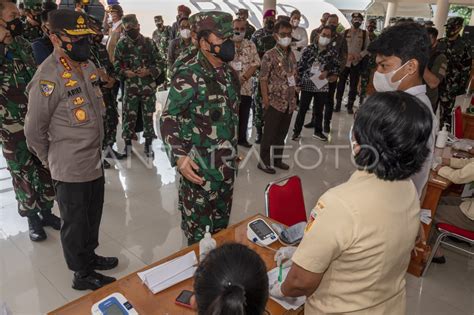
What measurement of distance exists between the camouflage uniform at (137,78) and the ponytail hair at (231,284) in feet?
12.2

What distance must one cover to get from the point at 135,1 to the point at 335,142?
8.99 m

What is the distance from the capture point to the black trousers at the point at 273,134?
4191mm

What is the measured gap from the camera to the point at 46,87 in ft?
6.24

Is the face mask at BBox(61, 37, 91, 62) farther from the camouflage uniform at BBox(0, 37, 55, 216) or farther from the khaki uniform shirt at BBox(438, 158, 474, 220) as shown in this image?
the khaki uniform shirt at BBox(438, 158, 474, 220)

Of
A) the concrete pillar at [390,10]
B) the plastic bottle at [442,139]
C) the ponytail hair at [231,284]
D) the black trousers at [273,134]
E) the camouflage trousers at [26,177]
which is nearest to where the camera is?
the ponytail hair at [231,284]

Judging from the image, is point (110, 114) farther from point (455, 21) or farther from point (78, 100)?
point (455, 21)

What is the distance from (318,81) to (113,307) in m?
4.28

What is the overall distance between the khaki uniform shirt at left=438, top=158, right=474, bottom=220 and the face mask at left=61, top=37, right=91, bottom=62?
2.58 metres

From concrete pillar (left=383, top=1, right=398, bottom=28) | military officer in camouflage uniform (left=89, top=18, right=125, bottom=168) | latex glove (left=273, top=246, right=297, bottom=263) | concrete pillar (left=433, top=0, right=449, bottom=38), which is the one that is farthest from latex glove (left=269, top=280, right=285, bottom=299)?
concrete pillar (left=383, top=1, right=398, bottom=28)

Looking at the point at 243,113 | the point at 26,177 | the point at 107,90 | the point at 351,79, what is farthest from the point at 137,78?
the point at 351,79

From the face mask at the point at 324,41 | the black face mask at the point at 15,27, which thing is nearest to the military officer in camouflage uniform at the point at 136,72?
the black face mask at the point at 15,27

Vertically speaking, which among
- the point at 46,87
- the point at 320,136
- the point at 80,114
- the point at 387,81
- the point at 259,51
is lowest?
the point at 320,136

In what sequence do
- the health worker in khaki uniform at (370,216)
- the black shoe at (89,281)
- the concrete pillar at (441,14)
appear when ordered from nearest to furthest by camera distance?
the health worker in khaki uniform at (370,216) < the black shoe at (89,281) < the concrete pillar at (441,14)

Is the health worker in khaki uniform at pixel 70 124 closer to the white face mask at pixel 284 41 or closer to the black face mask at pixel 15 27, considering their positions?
the black face mask at pixel 15 27
